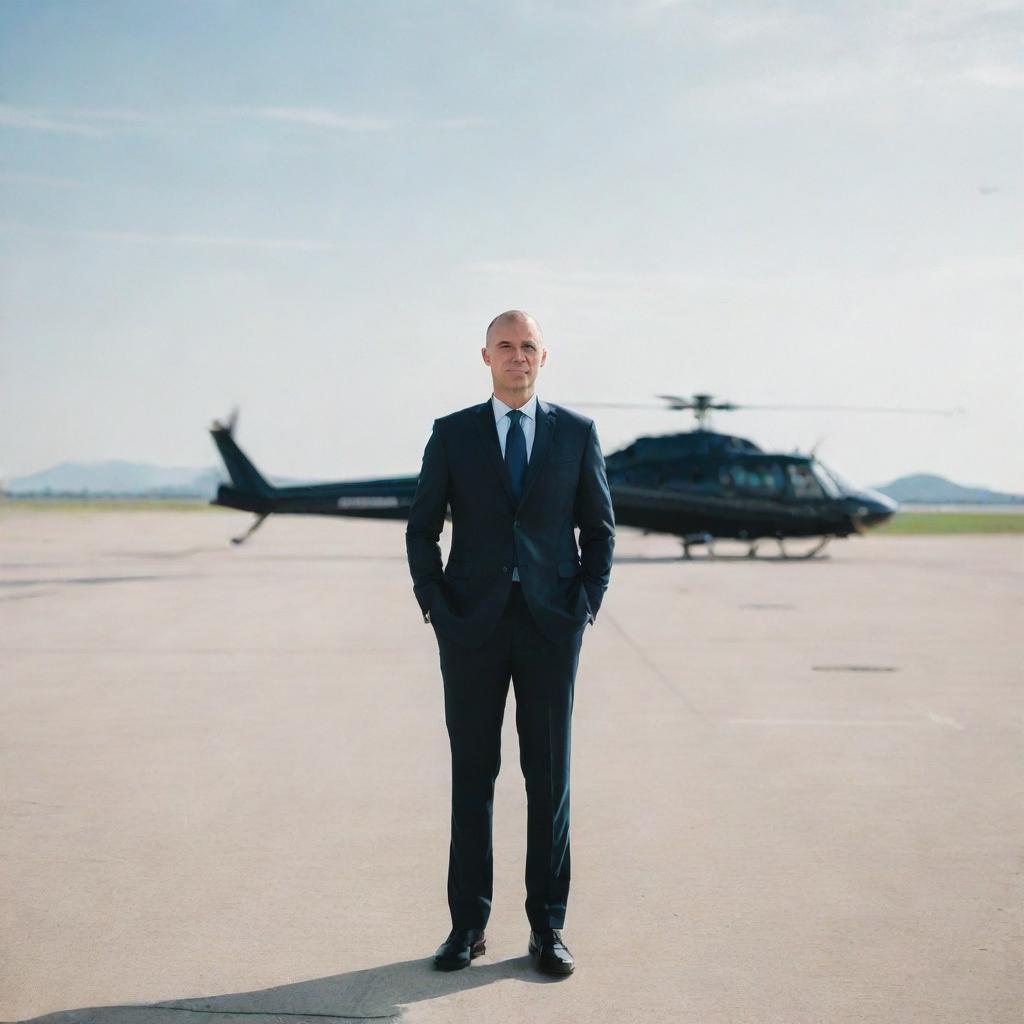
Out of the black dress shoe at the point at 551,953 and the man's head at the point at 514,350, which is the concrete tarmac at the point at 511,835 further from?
the man's head at the point at 514,350

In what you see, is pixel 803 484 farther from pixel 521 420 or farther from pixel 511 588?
pixel 511 588

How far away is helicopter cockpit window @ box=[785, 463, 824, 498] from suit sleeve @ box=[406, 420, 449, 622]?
76.1ft

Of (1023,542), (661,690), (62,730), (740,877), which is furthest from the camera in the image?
(1023,542)

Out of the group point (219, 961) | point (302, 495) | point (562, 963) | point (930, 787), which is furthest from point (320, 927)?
point (302, 495)

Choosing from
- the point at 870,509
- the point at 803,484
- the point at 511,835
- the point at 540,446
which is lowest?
the point at 511,835

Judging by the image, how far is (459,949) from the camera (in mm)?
3766

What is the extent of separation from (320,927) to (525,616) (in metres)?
1.29

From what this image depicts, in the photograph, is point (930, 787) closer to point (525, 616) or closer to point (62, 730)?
point (525, 616)

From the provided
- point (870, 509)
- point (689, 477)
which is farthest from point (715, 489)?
point (870, 509)

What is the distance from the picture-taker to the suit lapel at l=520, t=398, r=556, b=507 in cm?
391

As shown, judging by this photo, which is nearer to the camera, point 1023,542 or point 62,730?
point 62,730

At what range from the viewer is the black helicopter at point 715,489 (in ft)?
85.3

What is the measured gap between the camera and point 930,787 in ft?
20.1

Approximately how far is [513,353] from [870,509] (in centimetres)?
2373
